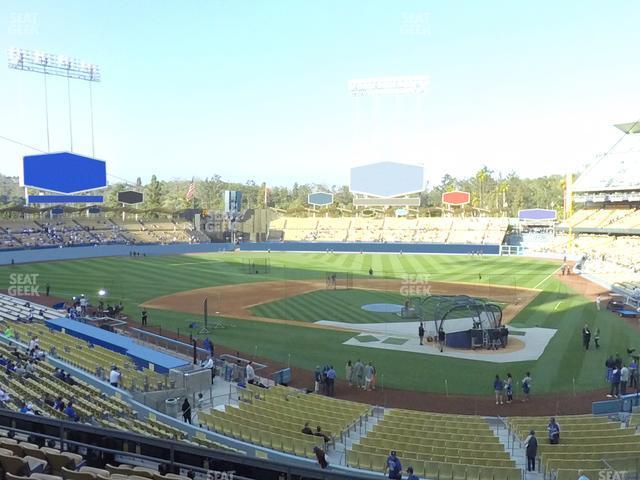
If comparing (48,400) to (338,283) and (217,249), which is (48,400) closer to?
(338,283)

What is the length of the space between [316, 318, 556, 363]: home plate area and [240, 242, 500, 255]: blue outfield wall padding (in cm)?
4742

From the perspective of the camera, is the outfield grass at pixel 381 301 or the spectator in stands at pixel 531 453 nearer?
the spectator in stands at pixel 531 453

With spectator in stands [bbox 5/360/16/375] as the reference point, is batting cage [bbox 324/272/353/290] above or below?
below

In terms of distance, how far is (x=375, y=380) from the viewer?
21.2 metres

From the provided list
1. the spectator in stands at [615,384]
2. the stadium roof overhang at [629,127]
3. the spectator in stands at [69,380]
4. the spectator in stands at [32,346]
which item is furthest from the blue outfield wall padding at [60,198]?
the stadium roof overhang at [629,127]

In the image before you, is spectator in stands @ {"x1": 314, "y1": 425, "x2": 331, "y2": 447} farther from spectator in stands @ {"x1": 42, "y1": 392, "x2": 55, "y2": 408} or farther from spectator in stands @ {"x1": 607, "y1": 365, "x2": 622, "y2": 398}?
spectator in stands @ {"x1": 607, "y1": 365, "x2": 622, "y2": 398}

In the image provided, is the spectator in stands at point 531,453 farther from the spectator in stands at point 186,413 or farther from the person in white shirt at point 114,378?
the person in white shirt at point 114,378

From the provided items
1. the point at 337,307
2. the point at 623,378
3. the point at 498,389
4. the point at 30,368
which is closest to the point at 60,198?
the point at 337,307

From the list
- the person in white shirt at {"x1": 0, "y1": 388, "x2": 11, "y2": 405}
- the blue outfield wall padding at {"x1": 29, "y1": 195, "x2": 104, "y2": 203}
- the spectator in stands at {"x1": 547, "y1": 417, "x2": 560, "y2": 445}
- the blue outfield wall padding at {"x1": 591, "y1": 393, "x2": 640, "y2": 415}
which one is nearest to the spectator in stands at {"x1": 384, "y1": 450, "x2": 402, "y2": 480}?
the spectator in stands at {"x1": 547, "y1": 417, "x2": 560, "y2": 445}

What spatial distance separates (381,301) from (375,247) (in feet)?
145

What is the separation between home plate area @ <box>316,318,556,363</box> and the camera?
2469cm

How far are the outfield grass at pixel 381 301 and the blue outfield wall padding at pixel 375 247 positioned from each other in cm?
704

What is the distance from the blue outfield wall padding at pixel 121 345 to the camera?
63.4ft

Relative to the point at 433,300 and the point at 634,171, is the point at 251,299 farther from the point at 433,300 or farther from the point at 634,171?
the point at 634,171
